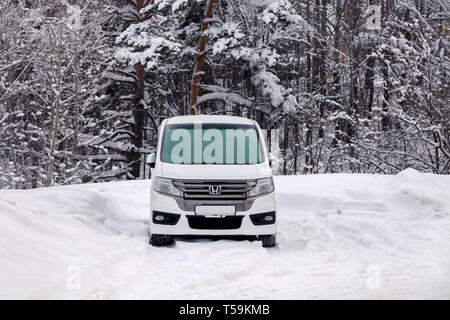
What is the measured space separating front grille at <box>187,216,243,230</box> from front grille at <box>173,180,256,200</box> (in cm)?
28

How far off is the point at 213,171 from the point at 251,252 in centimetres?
130

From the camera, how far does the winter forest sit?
53.4ft

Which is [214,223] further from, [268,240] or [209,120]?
[209,120]

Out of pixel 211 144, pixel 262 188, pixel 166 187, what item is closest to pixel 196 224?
pixel 166 187

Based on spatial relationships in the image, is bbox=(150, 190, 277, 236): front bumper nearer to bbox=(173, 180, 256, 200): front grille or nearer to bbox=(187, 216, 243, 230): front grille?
bbox=(187, 216, 243, 230): front grille

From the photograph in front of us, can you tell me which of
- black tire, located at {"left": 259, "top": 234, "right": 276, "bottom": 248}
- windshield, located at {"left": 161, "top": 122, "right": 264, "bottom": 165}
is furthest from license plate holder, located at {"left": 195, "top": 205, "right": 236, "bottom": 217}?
windshield, located at {"left": 161, "top": 122, "right": 264, "bottom": 165}

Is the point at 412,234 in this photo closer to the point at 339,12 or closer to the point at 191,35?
the point at 191,35

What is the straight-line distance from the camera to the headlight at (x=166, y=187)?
810cm

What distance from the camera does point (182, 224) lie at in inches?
316

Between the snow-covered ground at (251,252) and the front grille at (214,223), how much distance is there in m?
0.24

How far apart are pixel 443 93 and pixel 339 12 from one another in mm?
12327

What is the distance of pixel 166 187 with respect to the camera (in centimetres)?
819

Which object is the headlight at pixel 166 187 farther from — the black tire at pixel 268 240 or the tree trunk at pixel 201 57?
the tree trunk at pixel 201 57

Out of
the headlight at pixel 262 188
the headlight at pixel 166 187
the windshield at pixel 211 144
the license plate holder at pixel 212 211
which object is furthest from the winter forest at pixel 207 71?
the headlight at pixel 166 187
